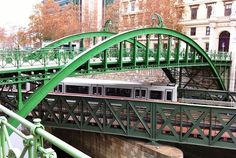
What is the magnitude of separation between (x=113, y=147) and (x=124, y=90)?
7.88m

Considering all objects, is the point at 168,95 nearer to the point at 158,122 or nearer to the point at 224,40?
the point at 158,122

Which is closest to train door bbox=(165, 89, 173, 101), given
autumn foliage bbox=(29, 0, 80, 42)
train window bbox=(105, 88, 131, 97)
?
train window bbox=(105, 88, 131, 97)

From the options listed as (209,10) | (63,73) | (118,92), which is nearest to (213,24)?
(209,10)

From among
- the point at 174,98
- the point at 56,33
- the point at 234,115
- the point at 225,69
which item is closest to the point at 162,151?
the point at 234,115

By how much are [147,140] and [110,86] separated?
8864mm

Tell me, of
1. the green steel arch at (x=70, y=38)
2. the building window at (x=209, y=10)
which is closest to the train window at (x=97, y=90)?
the green steel arch at (x=70, y=38)

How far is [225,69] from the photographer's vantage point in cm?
3872

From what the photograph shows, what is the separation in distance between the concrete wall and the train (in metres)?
5.36

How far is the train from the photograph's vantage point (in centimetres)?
2414

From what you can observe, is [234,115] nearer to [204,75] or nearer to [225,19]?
[204,75]

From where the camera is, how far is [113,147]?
17.5 m

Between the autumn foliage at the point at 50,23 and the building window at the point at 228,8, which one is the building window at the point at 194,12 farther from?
the autumn foliage at the point at 50,23

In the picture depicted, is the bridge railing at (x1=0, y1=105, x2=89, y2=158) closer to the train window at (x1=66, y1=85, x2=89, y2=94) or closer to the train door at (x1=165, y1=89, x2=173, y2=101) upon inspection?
the train door at (x1=165, y1=89, x2=173, y2=101)

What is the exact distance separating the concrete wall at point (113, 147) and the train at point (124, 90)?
5360 mm
